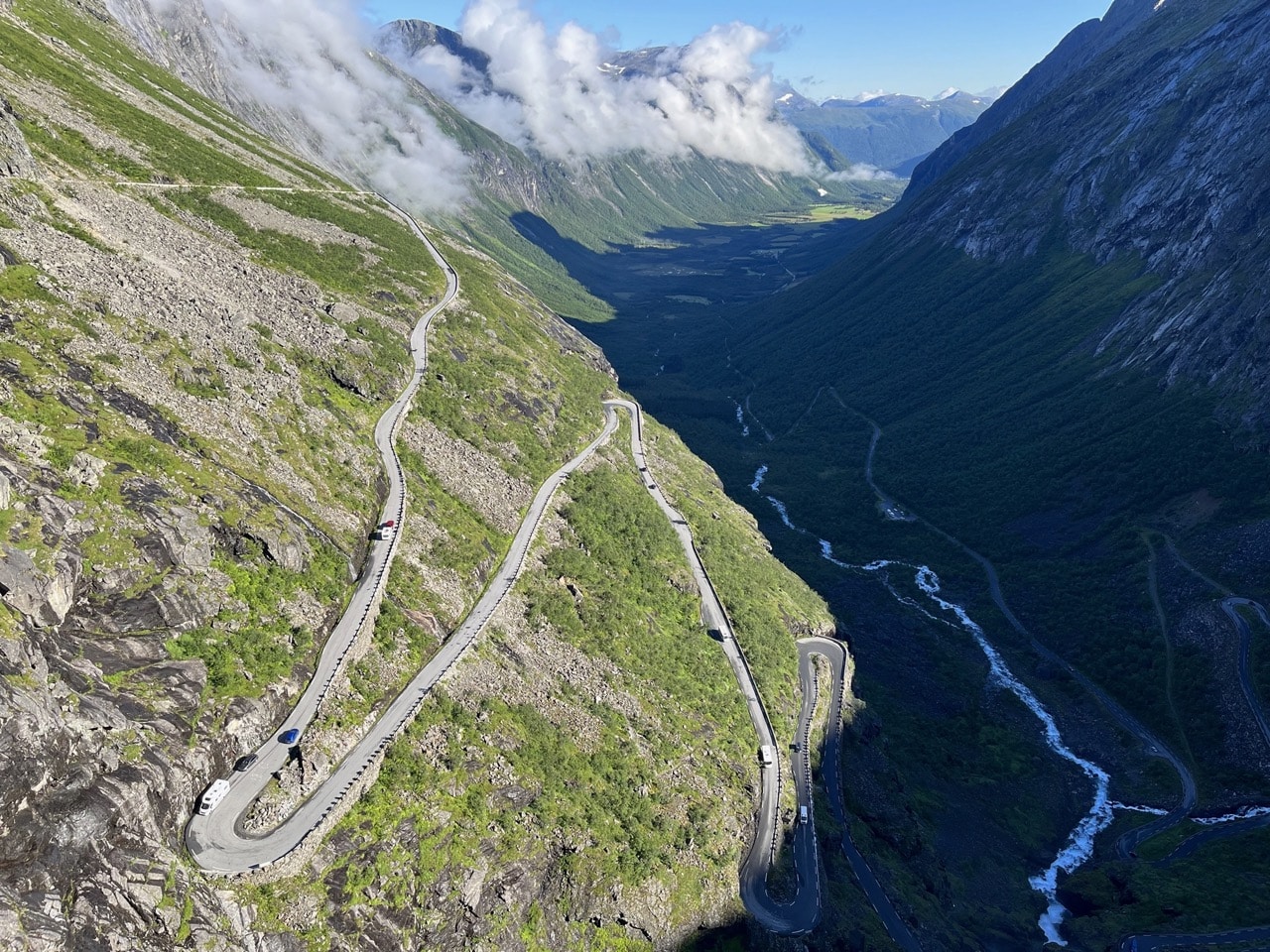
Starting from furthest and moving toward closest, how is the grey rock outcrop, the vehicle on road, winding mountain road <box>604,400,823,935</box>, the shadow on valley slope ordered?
1. the grey rock outcrop
2. the shadow on valley slope
3. winding mountain road <box>604,400,823,935</box>
4. the vehicle on road

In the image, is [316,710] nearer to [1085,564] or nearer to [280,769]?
[280,769]

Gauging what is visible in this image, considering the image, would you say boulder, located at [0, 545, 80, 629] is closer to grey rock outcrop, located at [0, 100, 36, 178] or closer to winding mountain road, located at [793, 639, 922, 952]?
grey rock outcrop, located at [0, 100, 36, 178]

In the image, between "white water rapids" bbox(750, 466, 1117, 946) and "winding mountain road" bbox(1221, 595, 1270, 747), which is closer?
"white water rapids" bbox(750, 466, 1117, 946)

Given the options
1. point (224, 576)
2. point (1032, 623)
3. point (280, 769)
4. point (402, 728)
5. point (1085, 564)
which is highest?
point (1085, 564)

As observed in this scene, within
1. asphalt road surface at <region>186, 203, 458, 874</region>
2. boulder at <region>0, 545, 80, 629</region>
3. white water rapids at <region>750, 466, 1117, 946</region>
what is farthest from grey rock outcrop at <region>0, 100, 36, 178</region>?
white water rapids at <region>750, 466, 1117, 946</region>

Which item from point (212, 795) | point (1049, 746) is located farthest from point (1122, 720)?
point (212, 795)
